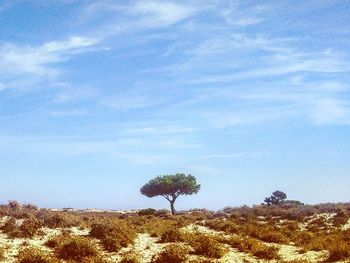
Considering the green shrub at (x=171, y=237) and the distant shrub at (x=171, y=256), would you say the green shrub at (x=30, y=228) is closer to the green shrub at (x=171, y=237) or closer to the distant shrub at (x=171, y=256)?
the green shrub at (x=171, y=237)

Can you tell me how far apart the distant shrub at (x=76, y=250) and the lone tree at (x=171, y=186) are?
147ft

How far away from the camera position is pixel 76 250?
20312mm

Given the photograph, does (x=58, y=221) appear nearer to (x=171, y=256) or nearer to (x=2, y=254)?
(x=2, y=254)

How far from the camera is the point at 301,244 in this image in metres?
26.1

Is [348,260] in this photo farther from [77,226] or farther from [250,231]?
[77,226]

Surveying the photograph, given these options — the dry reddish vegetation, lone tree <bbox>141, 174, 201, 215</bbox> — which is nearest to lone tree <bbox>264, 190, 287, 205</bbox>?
lone tree <bbox>141, 174, 201, 215</bbox>

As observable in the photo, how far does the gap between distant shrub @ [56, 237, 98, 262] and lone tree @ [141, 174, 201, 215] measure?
44.9 metres

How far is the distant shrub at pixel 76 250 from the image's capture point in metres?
20.1

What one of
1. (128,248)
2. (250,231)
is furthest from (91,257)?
(250,231)

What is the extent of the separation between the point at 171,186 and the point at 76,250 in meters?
45.7

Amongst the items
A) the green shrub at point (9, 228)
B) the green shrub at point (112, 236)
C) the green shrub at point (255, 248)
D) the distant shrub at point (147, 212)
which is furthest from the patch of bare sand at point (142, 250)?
the distant shrub at point (147, 212)

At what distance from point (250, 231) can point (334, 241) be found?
22.1 ft

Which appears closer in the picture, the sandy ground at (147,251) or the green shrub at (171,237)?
the sandy ground at (147,251)

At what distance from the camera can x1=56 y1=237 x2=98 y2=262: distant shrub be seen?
20.1 m
